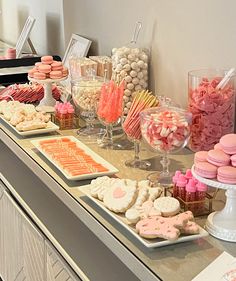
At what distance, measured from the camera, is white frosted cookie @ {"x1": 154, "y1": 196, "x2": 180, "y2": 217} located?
1235 millimetres

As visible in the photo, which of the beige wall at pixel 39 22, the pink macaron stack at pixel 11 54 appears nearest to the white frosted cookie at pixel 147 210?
the beige wall at pixel 39 22

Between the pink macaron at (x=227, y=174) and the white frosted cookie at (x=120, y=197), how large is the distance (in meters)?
0.23

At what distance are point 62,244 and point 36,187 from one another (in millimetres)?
530

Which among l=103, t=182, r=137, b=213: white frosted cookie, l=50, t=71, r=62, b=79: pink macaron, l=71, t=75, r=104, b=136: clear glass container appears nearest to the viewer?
l=103, t=182, r=137, b=213: white frosted cookie

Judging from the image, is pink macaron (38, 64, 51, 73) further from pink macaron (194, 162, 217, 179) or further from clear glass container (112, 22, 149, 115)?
pink macaron (194, 162, 217, 179)

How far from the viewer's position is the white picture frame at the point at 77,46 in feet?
8.20

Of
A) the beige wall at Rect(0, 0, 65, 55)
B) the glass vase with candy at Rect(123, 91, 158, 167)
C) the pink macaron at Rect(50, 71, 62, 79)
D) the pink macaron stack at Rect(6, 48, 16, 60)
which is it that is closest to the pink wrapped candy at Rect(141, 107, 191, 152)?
the glass vase with candy at Rect(123, 91, 158, 167)

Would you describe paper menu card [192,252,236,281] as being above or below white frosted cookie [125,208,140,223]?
below

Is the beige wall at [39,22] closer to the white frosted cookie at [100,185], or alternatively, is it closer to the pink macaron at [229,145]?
the white frosted cookie at [100,185]

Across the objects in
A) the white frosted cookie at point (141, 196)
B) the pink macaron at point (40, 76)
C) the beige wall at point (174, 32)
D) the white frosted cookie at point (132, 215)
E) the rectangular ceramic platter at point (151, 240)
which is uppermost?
the beige wall at point (174, 32)

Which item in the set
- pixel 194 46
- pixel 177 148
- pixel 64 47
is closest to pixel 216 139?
pixel 177 148

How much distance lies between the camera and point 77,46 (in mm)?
2592

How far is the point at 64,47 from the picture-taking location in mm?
2904

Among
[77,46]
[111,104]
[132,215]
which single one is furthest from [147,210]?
[77,46]
